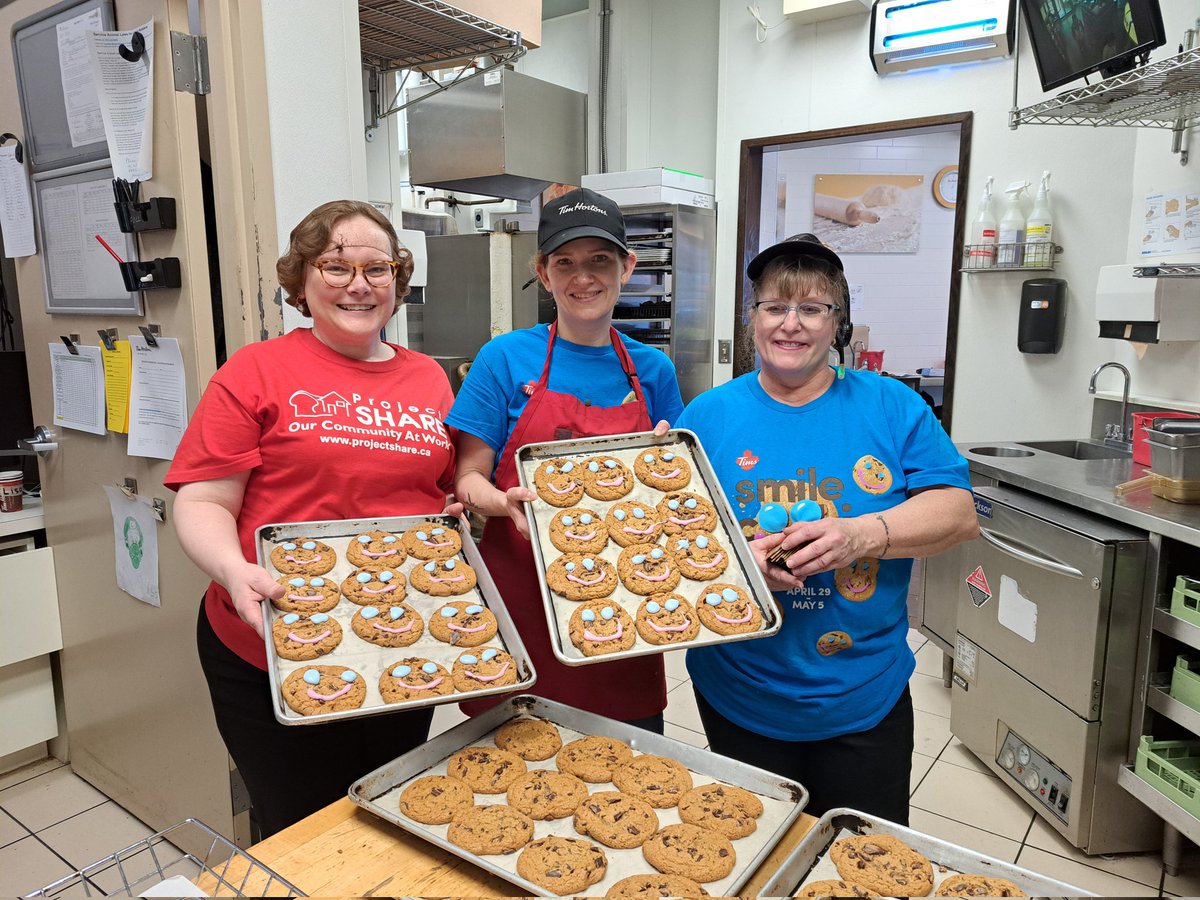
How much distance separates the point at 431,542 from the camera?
1498 mm

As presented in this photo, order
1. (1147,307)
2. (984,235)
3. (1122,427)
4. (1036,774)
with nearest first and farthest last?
1. (1036,774)
2. (1147,307)
3. (1122,427)
4. (984,235)

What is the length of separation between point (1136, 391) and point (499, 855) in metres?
3.32

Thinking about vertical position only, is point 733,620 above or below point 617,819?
above

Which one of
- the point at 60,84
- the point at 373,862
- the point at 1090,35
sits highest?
the point at 1090,35

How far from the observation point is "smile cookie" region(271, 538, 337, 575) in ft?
4.56

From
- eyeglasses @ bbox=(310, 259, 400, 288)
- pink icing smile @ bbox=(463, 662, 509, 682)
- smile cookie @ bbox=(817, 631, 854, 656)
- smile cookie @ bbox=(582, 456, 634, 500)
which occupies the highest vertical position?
eyeglasses @ bbox=(310, 259, 400, 288)

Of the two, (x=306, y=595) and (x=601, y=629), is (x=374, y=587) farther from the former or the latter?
(x=601, y=629)

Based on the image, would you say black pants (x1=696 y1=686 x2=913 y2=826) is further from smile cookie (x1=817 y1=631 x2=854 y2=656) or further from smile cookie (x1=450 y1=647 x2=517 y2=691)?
smile cookie (x1=450 y1=647 x2=517 y2=691)

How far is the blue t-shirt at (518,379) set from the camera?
1614 millimetres

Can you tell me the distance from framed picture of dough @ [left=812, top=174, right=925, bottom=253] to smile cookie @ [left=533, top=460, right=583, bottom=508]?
5.70 m

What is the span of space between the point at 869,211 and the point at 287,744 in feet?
21.0

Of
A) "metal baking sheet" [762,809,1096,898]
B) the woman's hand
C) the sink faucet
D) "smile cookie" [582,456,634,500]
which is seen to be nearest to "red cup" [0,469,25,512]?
the woman's hand

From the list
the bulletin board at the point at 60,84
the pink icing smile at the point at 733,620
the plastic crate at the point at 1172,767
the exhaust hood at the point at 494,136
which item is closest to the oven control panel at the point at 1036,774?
the plastic crate at the point at 1172,767

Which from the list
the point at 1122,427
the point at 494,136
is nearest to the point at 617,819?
the point at 1122,427
